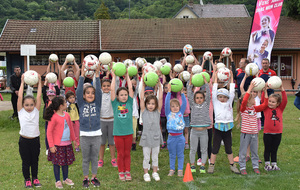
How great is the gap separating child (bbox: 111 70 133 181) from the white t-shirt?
1322 millimetres

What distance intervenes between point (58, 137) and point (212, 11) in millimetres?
41516

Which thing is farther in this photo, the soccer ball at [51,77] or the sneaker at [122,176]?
the soccer ball at [51,77]

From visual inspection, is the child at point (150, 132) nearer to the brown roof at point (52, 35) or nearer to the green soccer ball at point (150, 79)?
the green soccer ball at point (150, 79)

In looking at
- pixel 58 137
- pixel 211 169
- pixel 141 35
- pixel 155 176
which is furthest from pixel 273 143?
pixel 141 35

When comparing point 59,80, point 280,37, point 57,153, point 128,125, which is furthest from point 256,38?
point 57,153

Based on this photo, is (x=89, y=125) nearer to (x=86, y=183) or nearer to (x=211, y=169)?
(x=86, y=183)

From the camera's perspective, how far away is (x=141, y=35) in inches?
876

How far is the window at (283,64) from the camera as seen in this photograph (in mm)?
21297

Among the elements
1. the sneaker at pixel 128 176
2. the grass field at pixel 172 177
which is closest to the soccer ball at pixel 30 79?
the grass field at pixel 172 177

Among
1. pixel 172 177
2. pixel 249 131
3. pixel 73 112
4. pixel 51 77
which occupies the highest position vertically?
pixel 51 77

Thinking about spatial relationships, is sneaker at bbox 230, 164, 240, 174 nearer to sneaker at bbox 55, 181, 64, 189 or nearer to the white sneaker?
the white sneaker

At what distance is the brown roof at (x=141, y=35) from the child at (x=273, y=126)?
48.3ft

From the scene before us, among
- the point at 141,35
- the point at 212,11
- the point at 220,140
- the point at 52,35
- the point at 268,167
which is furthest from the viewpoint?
the point at 212,11

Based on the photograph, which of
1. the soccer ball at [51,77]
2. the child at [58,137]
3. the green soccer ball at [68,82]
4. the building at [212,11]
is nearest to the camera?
the child at [58,137]
